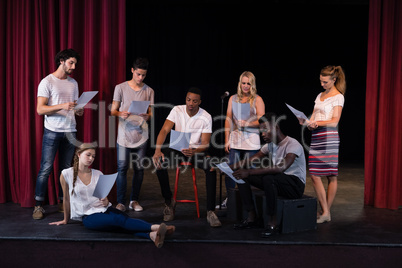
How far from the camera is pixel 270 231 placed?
317cm

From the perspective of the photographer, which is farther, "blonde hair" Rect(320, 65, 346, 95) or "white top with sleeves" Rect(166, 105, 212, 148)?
"white top with sleeves" Rect(166, 105, 212, 148)

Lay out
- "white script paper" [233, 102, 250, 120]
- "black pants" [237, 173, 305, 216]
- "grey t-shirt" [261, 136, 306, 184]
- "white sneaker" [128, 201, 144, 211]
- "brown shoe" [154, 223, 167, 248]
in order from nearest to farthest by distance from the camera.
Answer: "brown shoe" [154, 223, 167, 248], "black pants" [237, 173, 305, 216], "grey t-shirt" [261, 136, 306, 184], "white script paper" [233, 102, 250, 120], "white sneaker" [128, 201, 144, 211]

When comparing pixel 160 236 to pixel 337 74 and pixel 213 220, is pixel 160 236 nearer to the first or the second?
pixel 213 220

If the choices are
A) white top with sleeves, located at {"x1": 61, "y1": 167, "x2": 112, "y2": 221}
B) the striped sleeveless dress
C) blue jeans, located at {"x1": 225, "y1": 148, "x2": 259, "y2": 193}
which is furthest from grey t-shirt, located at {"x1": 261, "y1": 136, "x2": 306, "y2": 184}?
white top with sleeves, located at {"x1": 61, "y1": 167, "x2": 112, "y2": 221}

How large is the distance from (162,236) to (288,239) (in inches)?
36.2

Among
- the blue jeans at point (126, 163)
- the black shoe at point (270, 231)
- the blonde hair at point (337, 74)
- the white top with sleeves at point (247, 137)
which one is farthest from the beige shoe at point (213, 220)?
the blonde hair at point (337, 74)

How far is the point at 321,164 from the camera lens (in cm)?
366

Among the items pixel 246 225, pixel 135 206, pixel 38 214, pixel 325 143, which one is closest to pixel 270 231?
pixel 246 225

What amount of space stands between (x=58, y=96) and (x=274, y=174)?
6.41ft

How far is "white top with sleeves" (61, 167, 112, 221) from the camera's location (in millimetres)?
3246

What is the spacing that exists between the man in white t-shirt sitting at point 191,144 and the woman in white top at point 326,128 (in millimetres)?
903

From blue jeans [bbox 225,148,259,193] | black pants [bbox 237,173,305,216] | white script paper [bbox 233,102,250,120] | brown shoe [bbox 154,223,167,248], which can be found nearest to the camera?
brown shoe [bbox 154,223,167,248]

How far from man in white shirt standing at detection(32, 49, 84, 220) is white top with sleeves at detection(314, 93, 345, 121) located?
2.04m

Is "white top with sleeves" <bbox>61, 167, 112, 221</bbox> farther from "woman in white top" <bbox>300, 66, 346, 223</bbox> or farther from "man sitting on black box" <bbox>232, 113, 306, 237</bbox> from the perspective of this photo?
"woman in white top" <bbox>300, 66, 346, 223</bbox>
